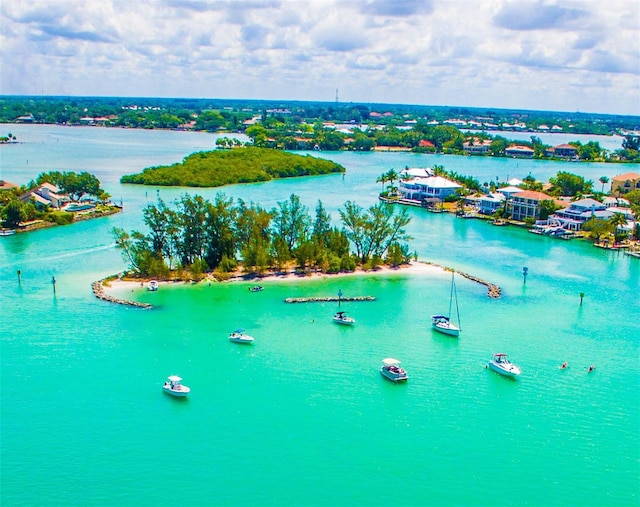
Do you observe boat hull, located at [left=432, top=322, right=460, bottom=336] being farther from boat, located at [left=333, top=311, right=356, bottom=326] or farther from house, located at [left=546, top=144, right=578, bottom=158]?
house, located at [left=546, top=144, right=578, bottom=158]

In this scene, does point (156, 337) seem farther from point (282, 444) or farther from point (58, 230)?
point (58, 230)

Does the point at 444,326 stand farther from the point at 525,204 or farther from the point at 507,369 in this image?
the point at 525,204

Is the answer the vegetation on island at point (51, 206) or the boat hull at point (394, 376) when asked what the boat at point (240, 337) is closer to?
the boat hull at point (394, 376)

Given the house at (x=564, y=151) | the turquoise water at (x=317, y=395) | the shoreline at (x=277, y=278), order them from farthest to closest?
the house at (x=564, y=151)
the shoreline at (x=277, y=278)
the turquoise water at (x=317, y=395)

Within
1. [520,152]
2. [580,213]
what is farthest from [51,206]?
[520,152]

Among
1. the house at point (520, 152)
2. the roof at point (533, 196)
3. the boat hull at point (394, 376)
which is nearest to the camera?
the boat hull at point (394, 376)

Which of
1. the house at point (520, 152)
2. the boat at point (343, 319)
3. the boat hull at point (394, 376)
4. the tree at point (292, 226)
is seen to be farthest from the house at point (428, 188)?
the house at point (520, 152)
